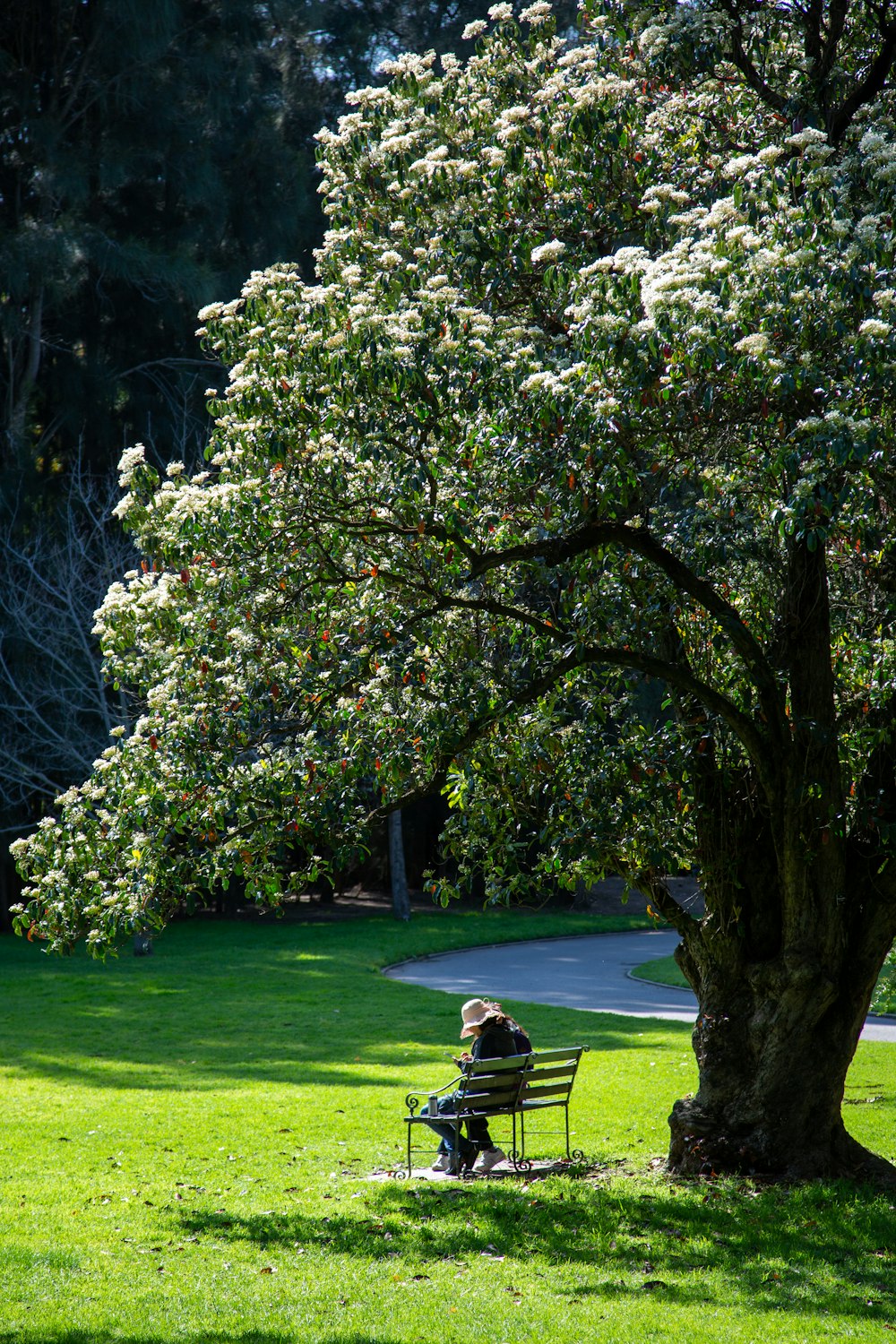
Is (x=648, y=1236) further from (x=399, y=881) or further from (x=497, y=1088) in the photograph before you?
(x=399, y=881)

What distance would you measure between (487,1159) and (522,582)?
175 inches

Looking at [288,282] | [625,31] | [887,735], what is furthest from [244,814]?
[625,31]

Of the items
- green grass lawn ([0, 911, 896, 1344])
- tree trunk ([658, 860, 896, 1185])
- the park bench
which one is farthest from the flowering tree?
green grass lawn ([0, 911, 896, 1344])

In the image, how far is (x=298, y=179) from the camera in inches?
1108

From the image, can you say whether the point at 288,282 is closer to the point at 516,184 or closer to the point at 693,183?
the point at 516,184

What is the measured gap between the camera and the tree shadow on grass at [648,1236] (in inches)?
261

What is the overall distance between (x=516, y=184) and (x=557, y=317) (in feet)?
3.00

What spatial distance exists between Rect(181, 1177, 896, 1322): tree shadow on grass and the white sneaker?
69 centimetres

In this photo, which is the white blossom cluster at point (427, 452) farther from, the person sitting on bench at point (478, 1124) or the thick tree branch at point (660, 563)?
the person sitting on bench at point (478, 1124)

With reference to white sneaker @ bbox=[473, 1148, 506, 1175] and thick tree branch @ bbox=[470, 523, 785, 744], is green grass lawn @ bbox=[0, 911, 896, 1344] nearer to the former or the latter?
white sneaker @ bbox=[473, 1148, 506, 1175]

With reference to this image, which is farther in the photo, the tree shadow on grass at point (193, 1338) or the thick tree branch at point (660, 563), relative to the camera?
the thick tree branch at point (660, 563)

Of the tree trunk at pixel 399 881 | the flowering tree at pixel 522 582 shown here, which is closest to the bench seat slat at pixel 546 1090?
the flowering tree at pixel 522 582

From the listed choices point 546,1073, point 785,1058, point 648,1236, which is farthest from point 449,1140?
point 785,1058

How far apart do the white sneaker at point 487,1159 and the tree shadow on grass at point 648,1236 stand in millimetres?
692
